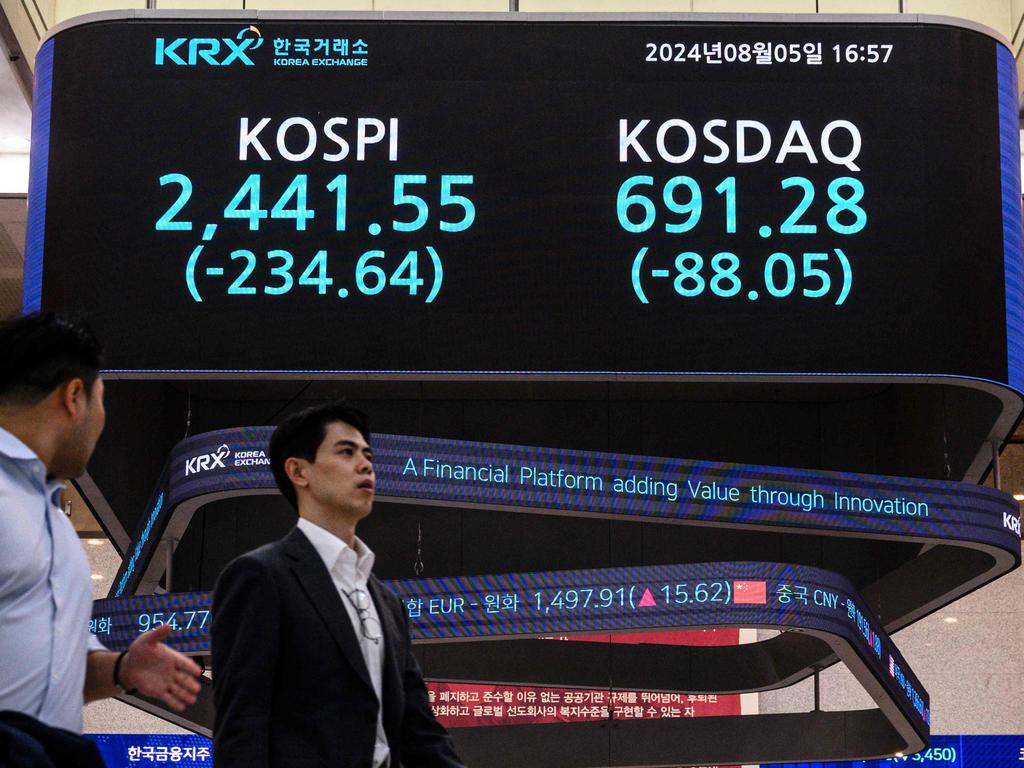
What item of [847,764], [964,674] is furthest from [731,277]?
[964,674]

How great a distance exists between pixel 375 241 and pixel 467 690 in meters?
10.5

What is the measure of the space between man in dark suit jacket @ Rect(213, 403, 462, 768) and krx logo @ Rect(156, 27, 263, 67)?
230 inches

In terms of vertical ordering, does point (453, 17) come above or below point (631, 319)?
above

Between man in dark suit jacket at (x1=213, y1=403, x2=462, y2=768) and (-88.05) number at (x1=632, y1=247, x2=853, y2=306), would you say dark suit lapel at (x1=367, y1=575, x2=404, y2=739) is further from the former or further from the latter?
(-88.05) number at (x1=632, y1=247, x2=853, y2=306)

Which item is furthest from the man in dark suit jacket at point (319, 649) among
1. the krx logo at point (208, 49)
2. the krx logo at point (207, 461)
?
the krx logo at point (207, 461)

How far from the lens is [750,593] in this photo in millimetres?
10500

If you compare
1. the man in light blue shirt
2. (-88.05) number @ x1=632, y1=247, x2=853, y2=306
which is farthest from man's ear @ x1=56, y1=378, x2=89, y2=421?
(-88.05) number @ x1=632, y1=247, x2=853, y2=306

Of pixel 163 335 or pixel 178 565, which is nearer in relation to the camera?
pixel 163 335

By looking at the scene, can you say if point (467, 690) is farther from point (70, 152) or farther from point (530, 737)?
point (70, 152)

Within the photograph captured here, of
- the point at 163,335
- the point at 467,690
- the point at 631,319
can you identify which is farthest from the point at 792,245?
the point at 467,690

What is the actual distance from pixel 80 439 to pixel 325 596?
A: 0.81 m

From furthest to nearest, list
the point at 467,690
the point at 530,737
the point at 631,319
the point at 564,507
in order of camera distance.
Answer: the point at 467,690 → the point at 530,737 → the point at 564,507 → the point at 631,319

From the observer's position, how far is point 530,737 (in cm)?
1332

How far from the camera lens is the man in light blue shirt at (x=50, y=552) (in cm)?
304
